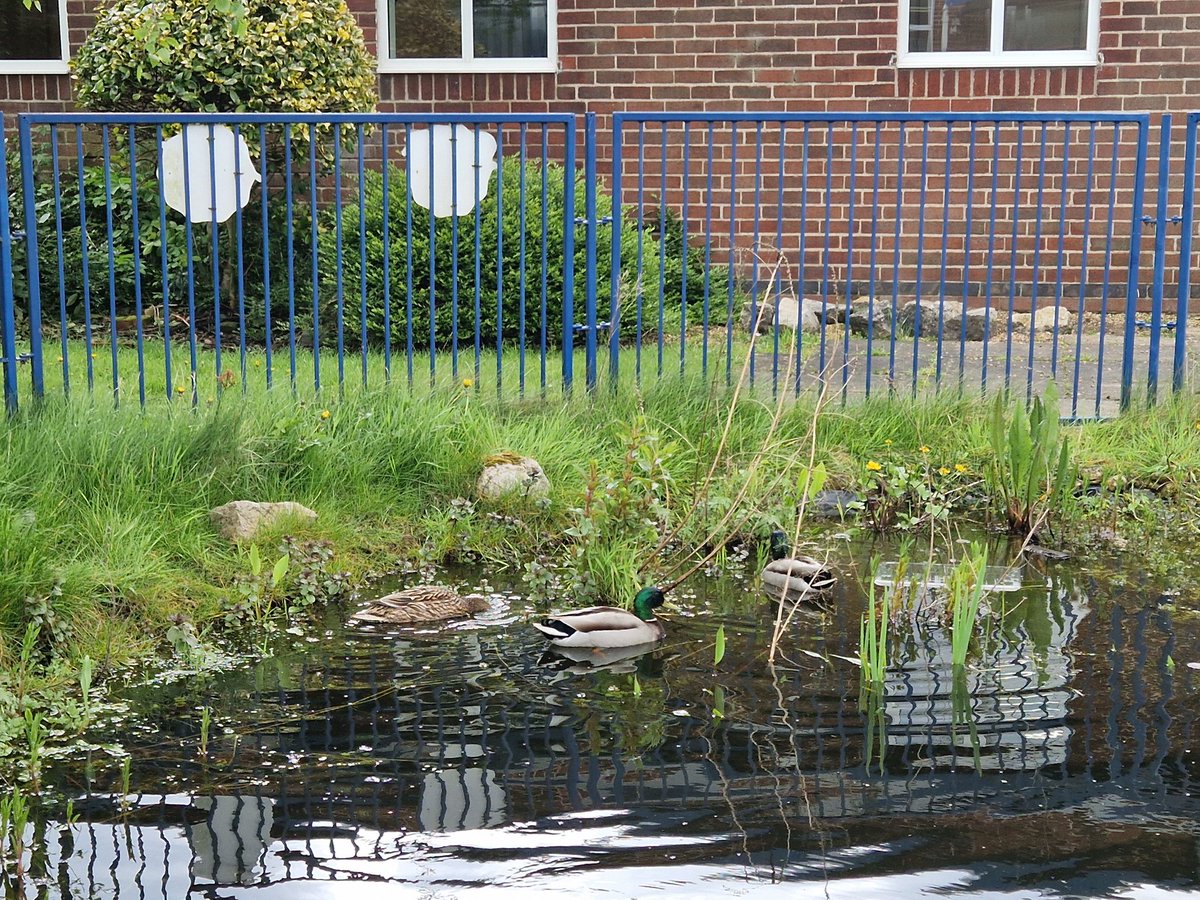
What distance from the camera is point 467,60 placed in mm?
12297

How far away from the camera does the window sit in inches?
496

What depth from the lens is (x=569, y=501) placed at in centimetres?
634

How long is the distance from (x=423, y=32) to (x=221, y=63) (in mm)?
2378

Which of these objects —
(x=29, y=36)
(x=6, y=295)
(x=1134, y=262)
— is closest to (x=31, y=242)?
(x=6, y=295)

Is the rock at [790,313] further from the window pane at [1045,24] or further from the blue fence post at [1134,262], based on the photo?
the blue fence post at [1134,262]

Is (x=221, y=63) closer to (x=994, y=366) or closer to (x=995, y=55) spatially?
(x=994, y=366)

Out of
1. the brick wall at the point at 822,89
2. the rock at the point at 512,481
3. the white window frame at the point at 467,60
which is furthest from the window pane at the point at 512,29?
the rock at the point at 512,481

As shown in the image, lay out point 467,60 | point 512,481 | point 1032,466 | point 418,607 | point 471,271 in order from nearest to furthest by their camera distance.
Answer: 1. point 418,607
2. point 1032,466
3. point 512,481
4. point 471,271
5. point 467,60

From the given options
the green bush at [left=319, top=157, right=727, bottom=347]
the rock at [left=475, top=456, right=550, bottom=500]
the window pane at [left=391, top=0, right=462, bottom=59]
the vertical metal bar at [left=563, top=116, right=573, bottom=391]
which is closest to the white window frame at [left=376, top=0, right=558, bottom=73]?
the window pane at [left=391, top=0, right=462, bottom=59]

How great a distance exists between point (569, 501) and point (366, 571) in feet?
3.16

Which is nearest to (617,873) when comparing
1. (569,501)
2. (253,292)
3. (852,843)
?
(852,843)

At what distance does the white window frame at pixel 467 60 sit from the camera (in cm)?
1222

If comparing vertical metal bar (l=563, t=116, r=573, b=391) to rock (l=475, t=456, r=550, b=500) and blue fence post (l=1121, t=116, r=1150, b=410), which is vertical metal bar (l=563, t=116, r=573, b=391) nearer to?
rock (l=475, t=456, r=550, b=500)

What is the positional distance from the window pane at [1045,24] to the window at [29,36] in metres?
7.59
